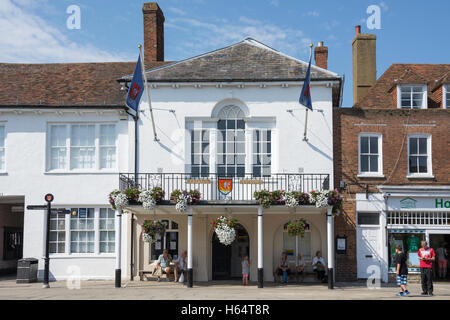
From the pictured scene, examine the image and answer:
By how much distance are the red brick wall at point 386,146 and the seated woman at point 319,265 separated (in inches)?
48.2

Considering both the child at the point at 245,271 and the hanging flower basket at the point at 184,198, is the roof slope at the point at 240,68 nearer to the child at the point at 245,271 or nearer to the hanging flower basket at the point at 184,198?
the hanging flower basket at the point at 184,198

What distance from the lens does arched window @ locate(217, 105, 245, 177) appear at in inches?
Answer: 800

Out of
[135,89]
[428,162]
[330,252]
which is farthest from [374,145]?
[135,89]

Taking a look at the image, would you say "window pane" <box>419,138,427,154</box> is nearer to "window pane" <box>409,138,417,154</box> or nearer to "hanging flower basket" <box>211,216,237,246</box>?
"window pane" <box>409,138,417,154</box>

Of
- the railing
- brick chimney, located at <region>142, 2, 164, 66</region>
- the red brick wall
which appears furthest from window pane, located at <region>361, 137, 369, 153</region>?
brick chimney, located at <region>142, 2, 164, 66</region>

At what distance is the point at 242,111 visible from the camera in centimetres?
2055

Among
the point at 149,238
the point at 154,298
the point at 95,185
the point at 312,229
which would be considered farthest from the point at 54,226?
the point at 312,229

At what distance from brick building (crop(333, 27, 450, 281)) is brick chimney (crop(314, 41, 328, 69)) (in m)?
6.05

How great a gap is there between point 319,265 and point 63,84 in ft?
41.8

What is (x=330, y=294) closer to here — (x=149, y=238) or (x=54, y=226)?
(x=149, y=238)

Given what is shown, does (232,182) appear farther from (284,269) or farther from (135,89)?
(135,89)

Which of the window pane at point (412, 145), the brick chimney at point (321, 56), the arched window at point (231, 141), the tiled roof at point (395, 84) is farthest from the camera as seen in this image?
the brick chimney at point (321, 56)

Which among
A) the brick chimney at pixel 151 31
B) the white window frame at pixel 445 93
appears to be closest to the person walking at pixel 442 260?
the white window frame at pixel 445 93

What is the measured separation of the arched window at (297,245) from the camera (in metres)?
20.3
